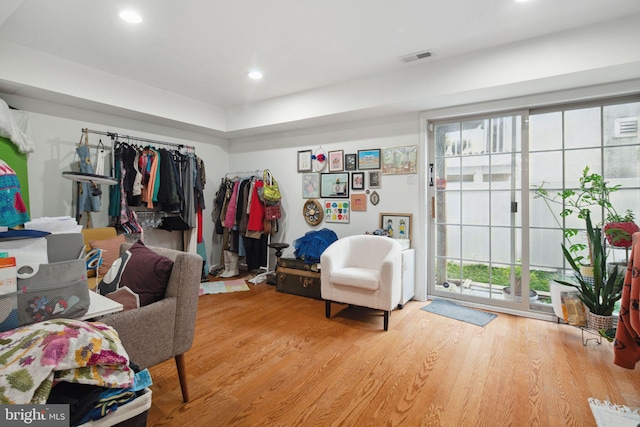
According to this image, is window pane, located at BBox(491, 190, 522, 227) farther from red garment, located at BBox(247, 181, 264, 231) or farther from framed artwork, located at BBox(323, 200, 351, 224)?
red garment, located at BBox(247, 181, 264, 231)

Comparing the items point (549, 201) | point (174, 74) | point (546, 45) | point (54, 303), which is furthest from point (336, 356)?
point (174, 74)

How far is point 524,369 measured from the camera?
2.17m

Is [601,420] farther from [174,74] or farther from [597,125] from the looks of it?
[174,74]

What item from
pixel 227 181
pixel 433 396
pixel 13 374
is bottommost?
pixel 433 396

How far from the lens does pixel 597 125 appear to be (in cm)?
290

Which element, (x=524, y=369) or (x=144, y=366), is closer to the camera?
(x=144, y=366)

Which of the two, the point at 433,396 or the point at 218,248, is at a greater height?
the point at 218,248

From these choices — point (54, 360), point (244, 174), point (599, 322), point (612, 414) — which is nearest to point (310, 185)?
point (244, 174)

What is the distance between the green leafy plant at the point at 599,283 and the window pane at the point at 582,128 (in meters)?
0.76

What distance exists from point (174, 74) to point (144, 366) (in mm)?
2921

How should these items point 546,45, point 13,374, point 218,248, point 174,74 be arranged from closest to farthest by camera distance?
point 13,374
point 546,45
point 174,74
point 218,248

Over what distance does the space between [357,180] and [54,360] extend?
3.47m

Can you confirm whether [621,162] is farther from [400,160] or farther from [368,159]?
[368,159]

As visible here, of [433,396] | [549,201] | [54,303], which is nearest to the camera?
[54,303]
